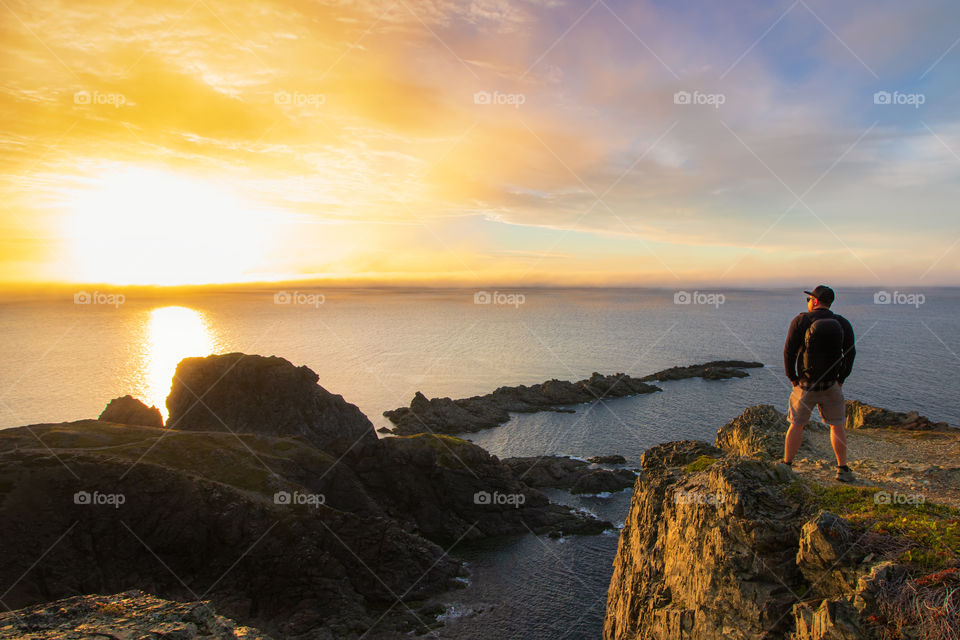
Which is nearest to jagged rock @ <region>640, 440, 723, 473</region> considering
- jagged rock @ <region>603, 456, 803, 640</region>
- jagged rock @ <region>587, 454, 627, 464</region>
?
jagged rock @ <region>603, 456, 803, 640</region>

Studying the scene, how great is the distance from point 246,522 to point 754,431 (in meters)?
41.7

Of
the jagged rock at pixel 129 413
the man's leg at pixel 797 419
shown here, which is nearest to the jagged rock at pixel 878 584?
the man's leg at pixel 797 419

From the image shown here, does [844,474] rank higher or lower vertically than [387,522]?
higher

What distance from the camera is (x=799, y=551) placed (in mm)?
11461

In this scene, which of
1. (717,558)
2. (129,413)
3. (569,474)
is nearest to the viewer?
(717,558)

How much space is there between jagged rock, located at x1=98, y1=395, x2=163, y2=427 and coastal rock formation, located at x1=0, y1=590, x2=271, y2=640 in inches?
3037

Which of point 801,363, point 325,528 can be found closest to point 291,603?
point 325,528

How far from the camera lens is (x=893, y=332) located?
18112cm

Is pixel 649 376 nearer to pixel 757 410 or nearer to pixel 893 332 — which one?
pixel 757 410

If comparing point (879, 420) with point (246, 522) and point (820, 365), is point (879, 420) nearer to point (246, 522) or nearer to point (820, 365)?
point (820, 365)

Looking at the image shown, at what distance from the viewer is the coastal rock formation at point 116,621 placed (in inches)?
283

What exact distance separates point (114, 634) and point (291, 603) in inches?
1577

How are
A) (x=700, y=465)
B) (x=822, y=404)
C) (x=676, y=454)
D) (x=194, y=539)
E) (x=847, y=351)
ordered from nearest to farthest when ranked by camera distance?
1. (x=847, y=351)
2. (x=822, y=404)
3. (x=700, y=465)
4. (x=676, y=454)
5. (x=194, y=539)

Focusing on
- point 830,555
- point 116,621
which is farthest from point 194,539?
point 830,555
